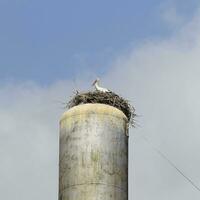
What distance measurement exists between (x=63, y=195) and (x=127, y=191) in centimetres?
252

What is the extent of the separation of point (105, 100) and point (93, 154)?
9.74 ft

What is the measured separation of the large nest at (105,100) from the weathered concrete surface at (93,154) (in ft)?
2.07

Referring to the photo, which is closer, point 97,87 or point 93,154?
point 93,154

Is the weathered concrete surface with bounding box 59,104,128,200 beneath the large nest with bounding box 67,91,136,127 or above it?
beneath

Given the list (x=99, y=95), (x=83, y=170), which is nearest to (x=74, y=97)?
(x=99, y=95)

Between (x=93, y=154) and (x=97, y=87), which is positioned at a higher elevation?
(x=97, y=87)

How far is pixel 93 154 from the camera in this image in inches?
1651

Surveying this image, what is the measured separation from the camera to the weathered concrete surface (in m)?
41.3

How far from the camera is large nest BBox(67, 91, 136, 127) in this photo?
43.8 m

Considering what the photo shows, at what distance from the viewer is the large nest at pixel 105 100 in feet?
144

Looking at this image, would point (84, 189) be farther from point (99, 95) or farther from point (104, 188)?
point (99, 95)

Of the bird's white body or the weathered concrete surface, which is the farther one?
the bird's white body

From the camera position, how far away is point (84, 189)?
4116 cm

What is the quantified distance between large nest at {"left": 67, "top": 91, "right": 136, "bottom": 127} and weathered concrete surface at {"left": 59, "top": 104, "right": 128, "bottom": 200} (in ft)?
2.07
